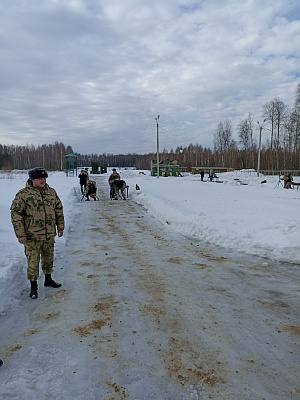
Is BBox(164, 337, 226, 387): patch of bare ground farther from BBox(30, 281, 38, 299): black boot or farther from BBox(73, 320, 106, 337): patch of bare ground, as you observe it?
BBox(30, 281, 38, 299): black boot

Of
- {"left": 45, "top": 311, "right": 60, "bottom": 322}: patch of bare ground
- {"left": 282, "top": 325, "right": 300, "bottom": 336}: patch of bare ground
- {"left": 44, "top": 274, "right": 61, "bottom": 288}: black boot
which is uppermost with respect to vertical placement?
{"left": 44, "top": 274, "right": 61, "bottom": 288}: black boot

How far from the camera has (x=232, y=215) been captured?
954cm

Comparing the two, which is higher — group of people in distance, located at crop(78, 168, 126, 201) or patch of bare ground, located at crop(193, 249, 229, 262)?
group of people in distance, located at crop(78, 168, 126, 201)

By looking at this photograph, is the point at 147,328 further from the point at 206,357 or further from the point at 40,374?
the point at 40,374

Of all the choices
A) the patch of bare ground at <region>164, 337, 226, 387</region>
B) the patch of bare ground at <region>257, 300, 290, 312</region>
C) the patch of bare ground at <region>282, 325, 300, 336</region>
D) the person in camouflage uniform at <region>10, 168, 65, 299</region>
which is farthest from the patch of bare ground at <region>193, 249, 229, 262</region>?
the person in camouflage uniform at <region>10, 168, 65, 299</region>

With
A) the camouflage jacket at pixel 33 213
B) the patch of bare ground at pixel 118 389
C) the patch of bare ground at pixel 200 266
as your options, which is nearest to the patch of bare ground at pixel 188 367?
the patch of bare ground at pixel 118 389

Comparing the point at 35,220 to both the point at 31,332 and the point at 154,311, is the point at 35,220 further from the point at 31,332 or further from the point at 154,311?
the point at 154,311

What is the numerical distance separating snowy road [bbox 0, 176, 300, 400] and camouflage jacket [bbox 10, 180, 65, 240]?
3.01 feet

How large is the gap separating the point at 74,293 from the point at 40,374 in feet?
5.54

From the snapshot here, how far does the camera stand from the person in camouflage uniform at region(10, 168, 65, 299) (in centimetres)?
391


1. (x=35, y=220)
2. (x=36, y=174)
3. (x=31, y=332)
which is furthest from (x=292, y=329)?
(x=36, y=174)

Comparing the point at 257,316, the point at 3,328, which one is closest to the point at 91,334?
the point at 3,328

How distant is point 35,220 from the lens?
13.2 ft

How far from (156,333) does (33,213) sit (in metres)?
2.32
